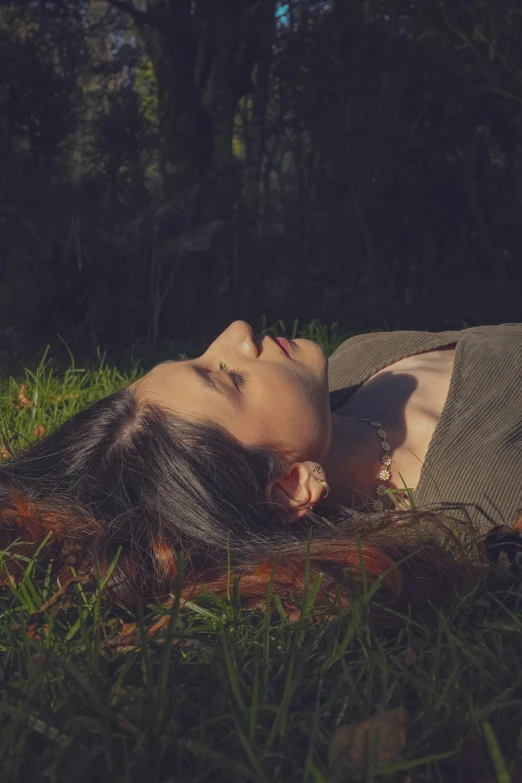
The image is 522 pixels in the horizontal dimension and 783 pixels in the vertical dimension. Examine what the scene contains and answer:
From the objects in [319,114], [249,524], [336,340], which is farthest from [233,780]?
[319,114]

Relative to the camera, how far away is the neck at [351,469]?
294 centimetres

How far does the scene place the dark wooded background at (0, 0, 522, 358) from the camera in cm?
691

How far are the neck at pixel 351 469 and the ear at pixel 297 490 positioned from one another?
0.23 metres

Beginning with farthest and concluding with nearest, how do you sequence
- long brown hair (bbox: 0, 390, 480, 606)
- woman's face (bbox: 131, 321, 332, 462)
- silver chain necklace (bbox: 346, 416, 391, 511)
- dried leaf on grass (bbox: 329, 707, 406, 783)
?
silver chain necklace (bbox: 346, 416, 391, 511), woman's face (bbox: 131, 321, 332, 462), long brown hair (bbox: 0, 390, 480, 606), dried leaf on grass (bbox: 329, 707, 406, 783)

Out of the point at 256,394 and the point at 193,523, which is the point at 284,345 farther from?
the point at 193,523

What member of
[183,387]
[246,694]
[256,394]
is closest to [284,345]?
[256,394]

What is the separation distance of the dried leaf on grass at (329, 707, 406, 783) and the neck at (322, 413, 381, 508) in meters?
1.45

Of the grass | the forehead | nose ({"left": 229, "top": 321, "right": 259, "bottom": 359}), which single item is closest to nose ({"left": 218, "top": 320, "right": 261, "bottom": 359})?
nose ({"left": 229, "top": 321, "right": 259, "bottom": 359})

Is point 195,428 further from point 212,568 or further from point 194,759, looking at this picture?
point 194,759

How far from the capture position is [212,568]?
2.30m

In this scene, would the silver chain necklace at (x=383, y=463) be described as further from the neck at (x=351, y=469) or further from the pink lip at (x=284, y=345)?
the pink lip at (x=284, y=345)

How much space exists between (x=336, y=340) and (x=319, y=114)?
11.7 ft

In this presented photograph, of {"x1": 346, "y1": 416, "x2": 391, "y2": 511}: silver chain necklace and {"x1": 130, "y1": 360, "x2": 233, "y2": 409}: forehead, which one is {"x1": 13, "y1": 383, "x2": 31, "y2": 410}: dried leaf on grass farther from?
{"x1": 346, "y1": 416, "x2": 391, "y2": 511}: silver chain necklace

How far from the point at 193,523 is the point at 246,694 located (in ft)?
2.88
